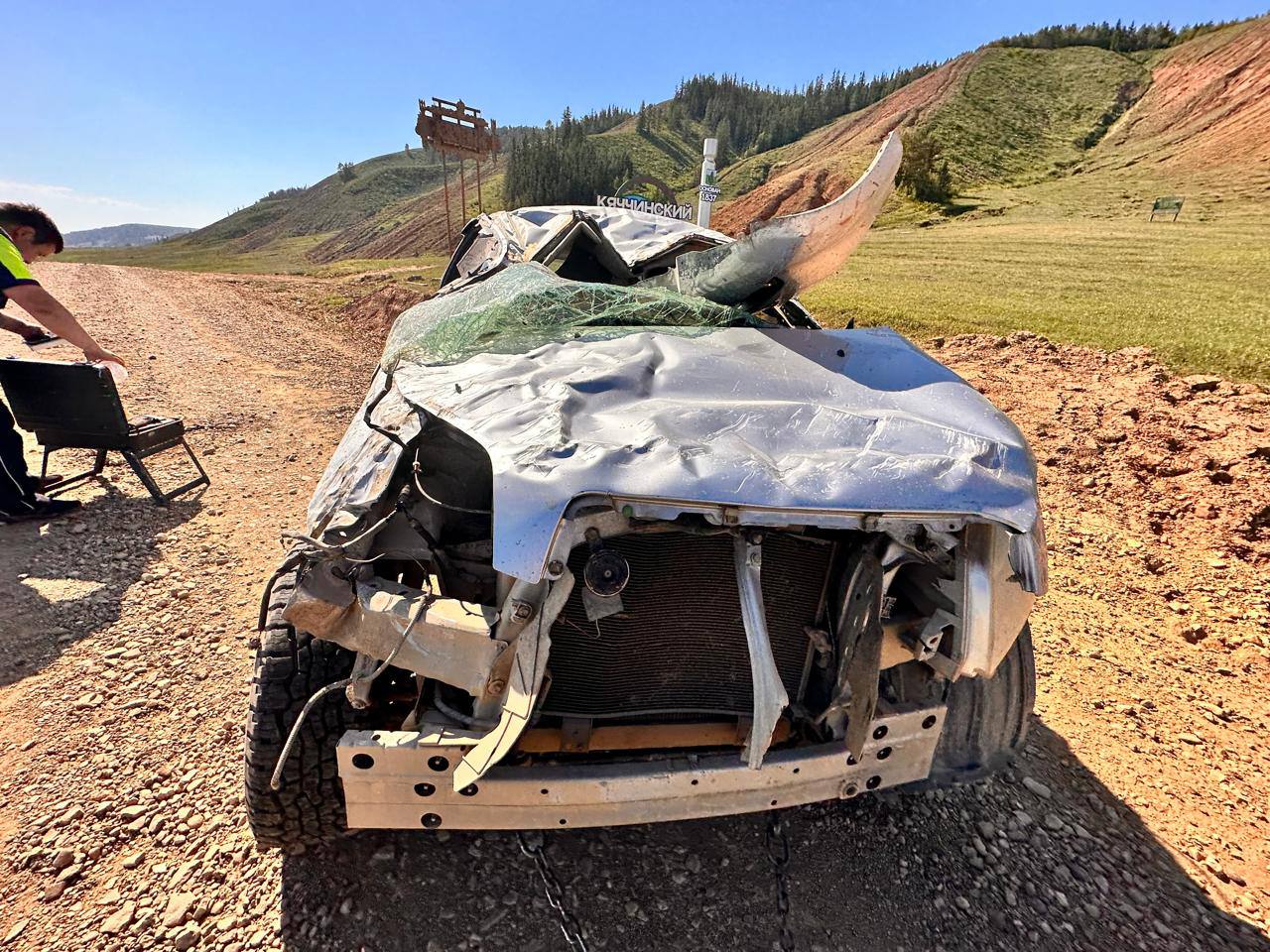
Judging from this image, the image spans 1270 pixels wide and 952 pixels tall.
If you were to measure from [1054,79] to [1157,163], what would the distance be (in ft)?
88.4

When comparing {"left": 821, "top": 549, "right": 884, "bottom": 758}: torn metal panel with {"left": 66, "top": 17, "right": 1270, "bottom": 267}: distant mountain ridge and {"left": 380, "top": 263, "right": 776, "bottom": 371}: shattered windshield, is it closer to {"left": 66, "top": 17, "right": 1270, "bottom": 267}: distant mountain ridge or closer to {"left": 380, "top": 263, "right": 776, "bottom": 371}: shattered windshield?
{"left": 380, "top": 263, "right": 776, "bottom": 371}: shattered windshield

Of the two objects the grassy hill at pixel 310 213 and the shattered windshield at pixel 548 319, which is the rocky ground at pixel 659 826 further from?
the grassy hill at pixel 310 213

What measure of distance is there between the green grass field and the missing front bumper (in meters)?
6.75

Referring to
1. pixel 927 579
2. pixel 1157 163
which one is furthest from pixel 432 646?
pixel 1157 163

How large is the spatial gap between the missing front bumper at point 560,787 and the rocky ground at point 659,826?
410mm

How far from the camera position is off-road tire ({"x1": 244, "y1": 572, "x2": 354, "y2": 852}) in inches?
71.6

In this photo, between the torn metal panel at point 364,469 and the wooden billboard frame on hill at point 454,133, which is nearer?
the torn metal panel at point 364,469

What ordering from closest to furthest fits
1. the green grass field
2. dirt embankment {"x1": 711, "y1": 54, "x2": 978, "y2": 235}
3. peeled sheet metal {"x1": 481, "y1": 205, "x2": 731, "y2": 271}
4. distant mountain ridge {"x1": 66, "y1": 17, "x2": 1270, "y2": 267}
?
peeled sheet metal {"x1": 481, "y1": 205, "x2": 731, "y2": 271} < the green grass field < distant mountain ridge {"x1": 66, "y1": 17, "x2": 1270, "y2": 267} < dirt embankment {"x1": 711, "y1": 54, "x2": 978, "y2": 235}

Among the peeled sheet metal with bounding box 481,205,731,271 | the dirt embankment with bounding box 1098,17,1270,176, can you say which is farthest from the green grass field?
the dirt embankment with bounding box 1098,17,1270,176

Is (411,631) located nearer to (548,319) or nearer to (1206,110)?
(548,319)

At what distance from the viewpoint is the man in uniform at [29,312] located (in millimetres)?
3588

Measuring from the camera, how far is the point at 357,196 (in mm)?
82500

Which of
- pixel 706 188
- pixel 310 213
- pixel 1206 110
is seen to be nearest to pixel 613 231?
pixel 706 188

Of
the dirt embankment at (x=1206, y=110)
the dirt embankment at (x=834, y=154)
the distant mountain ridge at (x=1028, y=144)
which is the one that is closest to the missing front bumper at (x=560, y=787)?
the distant mountain ridge at (x=1028, y=144)
